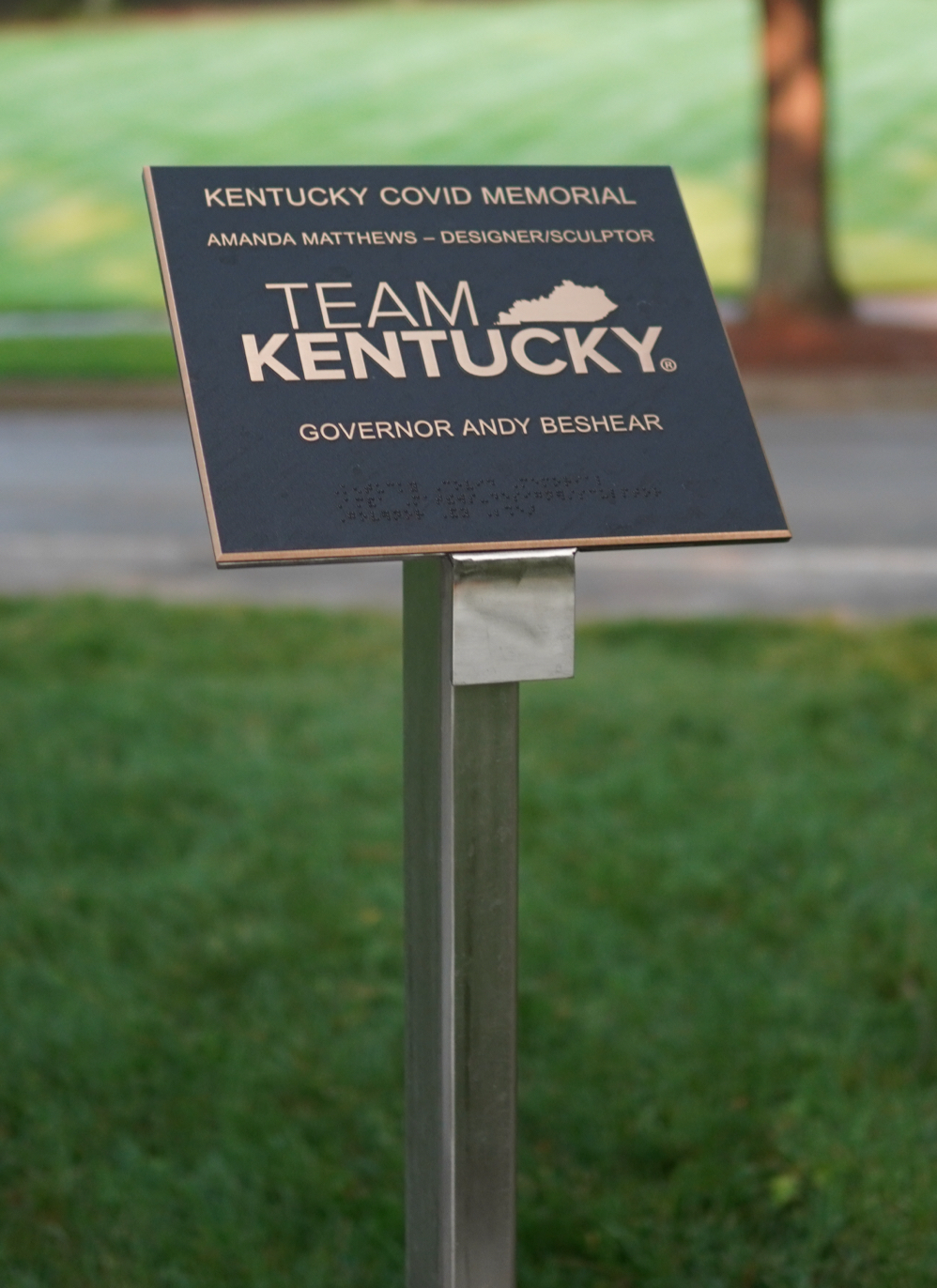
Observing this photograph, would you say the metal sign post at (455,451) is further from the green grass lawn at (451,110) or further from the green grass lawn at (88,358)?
the green grass lawn at (451,110)

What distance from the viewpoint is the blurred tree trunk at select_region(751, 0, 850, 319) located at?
12.9 metres

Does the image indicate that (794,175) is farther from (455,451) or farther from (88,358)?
(455,451)

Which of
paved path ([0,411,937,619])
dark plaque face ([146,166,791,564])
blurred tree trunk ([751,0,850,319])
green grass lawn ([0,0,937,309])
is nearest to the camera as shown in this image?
dark plaque face ([146,166,791,564])

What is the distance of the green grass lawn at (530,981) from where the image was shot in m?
2.43

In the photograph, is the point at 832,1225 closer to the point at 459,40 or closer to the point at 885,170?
the point at 885,170

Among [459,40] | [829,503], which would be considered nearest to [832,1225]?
[829,503]

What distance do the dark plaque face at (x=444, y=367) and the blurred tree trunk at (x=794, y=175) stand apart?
1187 cm

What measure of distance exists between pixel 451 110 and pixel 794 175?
51.6ft

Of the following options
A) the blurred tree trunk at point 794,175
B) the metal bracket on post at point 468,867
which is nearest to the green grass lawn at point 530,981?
the metal bracket on post at point 468,867

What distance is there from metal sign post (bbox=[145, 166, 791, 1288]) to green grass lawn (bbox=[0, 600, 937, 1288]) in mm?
558

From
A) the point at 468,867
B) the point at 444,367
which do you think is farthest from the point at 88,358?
the point at 468,867

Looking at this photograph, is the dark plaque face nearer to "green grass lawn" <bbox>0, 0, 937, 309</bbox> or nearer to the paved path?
the paved path

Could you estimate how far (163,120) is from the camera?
29078 mm

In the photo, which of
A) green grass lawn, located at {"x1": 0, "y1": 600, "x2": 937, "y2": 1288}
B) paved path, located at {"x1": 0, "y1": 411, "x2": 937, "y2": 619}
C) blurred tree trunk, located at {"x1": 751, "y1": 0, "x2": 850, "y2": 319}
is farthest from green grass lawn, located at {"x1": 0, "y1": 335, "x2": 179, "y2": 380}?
green grass lawn, located at {"x1": 0, "y1": 600, "x2": 937, "y2": 1288}
